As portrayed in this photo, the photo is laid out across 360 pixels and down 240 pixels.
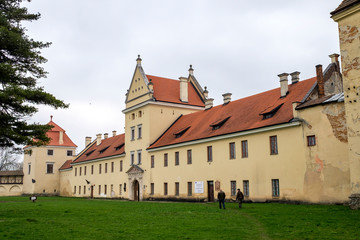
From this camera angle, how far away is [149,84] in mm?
48031

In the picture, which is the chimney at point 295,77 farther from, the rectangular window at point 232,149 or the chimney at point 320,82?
the rectangular window at point 232,149

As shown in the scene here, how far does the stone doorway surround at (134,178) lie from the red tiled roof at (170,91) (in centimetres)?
884

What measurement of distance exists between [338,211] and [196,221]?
25.0 feet

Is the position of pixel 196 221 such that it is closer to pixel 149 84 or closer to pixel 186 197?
pixel 186 197

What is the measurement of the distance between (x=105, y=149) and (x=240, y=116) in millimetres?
31285

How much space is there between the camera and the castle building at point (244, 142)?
80.0 ft

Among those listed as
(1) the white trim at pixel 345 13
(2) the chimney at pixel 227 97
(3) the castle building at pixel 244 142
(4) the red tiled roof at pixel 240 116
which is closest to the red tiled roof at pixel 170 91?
(3) the castle building at pixel 244 142

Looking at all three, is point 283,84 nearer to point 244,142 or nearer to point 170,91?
point 244,142

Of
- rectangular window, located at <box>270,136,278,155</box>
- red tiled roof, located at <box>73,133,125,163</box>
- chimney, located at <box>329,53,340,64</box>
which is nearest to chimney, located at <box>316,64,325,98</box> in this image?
chimney, located at <box>329,53,340,64</box>

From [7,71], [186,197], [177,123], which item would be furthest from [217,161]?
[7,71]

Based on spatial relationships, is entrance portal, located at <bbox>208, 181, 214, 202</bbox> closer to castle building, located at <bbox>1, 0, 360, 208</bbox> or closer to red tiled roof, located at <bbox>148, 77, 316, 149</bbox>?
castle building, located at <bbox>1, 0, 360, 208</bbox>

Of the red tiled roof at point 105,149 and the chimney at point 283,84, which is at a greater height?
the chimney at point 283,84

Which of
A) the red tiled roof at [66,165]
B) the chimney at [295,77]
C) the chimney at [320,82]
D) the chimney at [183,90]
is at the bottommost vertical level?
the red tiled roof at [66,165]

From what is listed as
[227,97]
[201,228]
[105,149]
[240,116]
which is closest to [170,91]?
[227,97]
